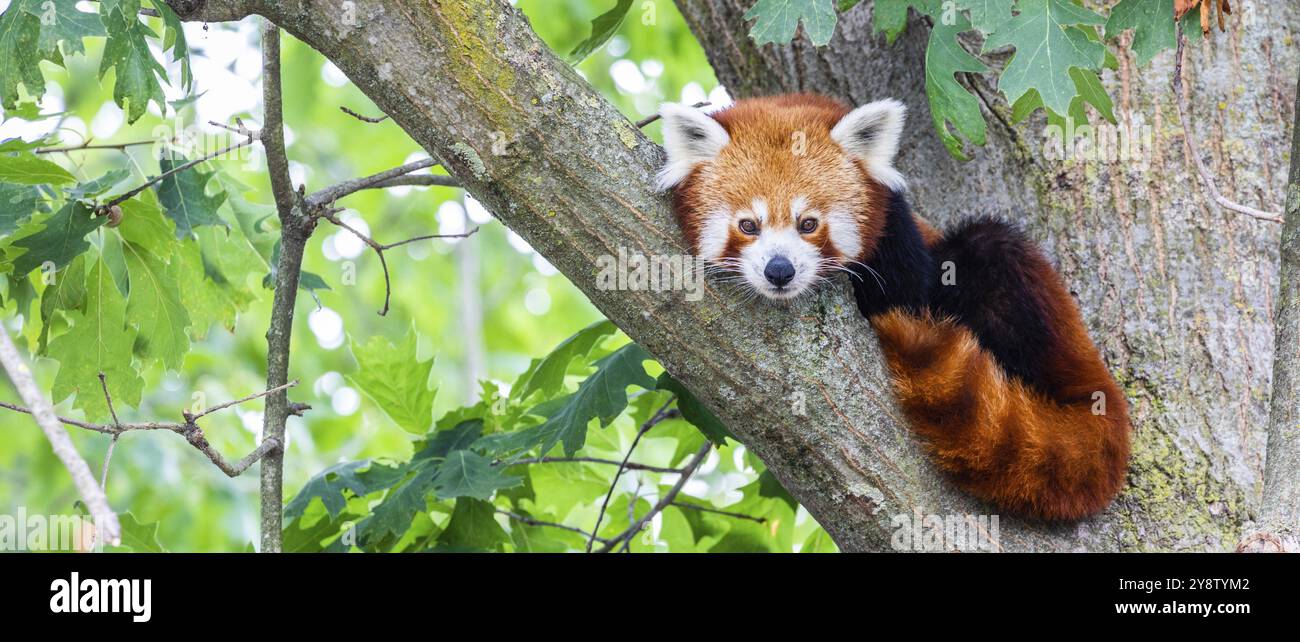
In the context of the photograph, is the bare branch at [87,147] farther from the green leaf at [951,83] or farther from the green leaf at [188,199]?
the green leaf at [951,83]

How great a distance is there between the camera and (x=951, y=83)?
285 cm

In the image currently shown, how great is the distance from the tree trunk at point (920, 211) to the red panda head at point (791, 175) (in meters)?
0.39

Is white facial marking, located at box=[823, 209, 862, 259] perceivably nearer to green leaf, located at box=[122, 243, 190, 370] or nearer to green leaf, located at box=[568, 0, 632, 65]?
green leaf, located at box=[568, 0, 632, 65]

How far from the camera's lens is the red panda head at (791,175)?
3.13m

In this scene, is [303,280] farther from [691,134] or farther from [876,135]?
[876,135]

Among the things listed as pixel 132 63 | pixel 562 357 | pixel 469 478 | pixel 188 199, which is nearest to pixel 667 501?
pixel 562 357

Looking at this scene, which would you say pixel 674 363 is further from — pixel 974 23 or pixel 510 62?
pixel 974 23

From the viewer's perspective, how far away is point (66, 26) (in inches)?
102

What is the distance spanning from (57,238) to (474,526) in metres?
1.60

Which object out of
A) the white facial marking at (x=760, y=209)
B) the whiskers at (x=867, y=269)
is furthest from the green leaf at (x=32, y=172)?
the whiskers at (x=867, y=269)

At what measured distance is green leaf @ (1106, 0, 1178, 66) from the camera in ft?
8.64

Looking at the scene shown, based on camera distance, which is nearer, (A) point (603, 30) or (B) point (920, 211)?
(B) point (920, 211)
